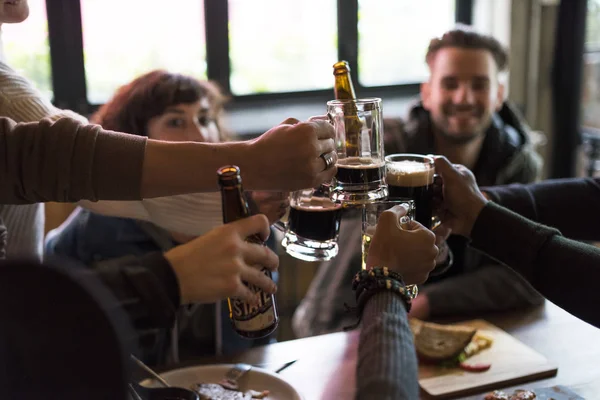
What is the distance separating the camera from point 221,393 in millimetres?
1103

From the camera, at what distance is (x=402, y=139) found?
2.42 metres

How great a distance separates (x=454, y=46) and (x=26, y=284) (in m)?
2.17

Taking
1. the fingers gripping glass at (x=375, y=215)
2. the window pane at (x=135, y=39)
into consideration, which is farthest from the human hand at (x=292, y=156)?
the window pane at (x=135, y=39)

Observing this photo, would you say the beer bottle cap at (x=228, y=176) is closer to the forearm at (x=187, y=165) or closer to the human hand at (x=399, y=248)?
the forearm at (x=187, y=165)

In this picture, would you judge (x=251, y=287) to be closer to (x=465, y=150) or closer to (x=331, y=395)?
(x=331, y=395)

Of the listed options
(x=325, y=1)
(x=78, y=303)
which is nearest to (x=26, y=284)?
(x=78, y=303)

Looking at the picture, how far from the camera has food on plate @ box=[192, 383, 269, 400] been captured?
1087mm

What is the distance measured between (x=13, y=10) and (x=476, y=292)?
1309 millimetres

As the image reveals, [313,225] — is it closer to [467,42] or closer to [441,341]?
[441,341]

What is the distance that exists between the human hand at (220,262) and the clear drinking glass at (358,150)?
8.7 inches

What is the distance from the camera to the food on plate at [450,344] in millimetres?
1239

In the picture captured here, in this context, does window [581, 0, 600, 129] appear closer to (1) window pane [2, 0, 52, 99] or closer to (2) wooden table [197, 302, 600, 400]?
(2) wooden table [197, 302, 600, 400]

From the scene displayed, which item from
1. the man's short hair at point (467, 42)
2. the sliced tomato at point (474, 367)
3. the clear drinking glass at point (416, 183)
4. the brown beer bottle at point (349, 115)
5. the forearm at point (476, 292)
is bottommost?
the forearm at point (476, 292)

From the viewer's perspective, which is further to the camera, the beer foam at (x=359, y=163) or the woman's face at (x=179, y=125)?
the woman's face at (x=179, y=125)
